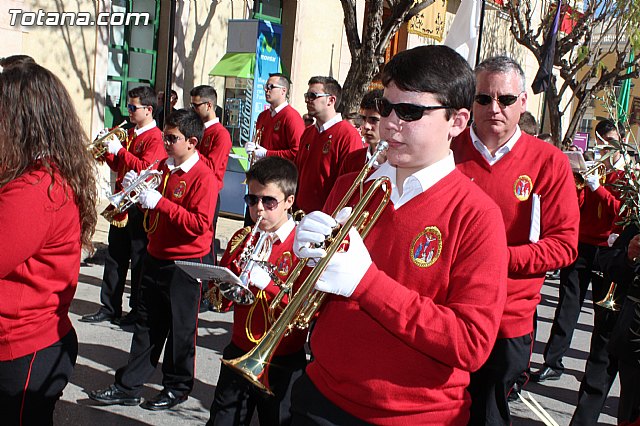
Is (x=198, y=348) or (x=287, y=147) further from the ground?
(x=287, y=147)

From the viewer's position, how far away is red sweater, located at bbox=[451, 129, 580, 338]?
330cm

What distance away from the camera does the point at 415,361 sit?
81.2 inches

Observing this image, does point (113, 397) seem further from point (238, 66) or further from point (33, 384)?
point (238, 66)

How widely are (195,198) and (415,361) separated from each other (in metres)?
2.88

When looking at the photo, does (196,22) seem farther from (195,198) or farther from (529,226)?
(529,226)

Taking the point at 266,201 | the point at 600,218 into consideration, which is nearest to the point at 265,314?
the point at 266,201

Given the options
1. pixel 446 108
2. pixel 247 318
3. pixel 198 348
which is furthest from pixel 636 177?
pixel 198 348

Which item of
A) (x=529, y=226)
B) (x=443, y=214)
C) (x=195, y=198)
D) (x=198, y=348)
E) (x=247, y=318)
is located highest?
(x=443, y=214)

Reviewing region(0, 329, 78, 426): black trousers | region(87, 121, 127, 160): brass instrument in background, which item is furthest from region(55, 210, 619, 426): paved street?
region(0, 329, 78, 426): black trousers

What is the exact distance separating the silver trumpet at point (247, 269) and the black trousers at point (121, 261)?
9.03ft

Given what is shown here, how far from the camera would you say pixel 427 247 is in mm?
2072

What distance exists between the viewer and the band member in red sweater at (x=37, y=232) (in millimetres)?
2555

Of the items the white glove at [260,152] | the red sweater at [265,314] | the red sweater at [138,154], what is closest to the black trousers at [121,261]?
the red sweater at [138,154]

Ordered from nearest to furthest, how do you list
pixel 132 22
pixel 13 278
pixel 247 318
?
pixel 13 278 < pixel 247 318 < pixel 132 22
